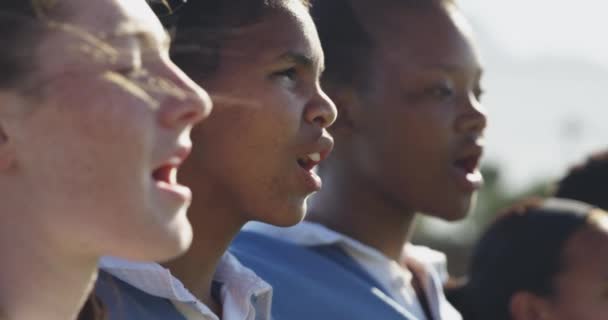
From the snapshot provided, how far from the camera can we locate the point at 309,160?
2123 mm

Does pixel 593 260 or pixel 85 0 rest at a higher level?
pixel 85 0

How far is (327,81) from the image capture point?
113 inches

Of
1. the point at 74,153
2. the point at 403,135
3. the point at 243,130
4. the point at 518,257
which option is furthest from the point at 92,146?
the point at 518,257

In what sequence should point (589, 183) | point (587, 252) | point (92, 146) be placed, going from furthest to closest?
1. point (589, 183)
2. point (587, 252)
3. point (92, 146)

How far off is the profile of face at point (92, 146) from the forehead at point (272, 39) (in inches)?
22.6

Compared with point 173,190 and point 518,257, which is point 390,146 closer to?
point 518,257

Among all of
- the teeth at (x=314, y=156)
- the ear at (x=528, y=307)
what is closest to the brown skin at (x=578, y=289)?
the ear at (x=528, y=307)

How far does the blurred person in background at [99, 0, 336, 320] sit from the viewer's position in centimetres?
207

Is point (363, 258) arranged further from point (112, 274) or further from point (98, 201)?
point (98, 201)

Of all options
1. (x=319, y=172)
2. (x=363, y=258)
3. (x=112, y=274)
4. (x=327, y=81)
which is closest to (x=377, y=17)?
(x=327, y=81)

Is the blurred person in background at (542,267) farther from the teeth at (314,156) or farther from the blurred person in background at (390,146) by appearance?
the teeth at (314,156)

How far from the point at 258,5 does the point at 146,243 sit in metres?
0.74

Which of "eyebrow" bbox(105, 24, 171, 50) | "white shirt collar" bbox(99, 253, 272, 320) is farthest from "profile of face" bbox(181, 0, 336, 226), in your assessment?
"eyebrow" bbox(105, 24, 171, 50)

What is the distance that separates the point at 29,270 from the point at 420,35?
1.52 meters
